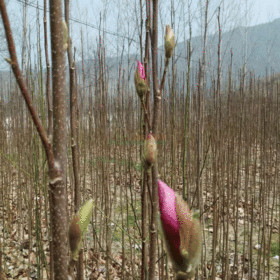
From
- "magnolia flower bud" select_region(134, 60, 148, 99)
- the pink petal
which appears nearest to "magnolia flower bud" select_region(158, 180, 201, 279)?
the pink petal

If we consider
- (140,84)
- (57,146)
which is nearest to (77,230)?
(57,146)

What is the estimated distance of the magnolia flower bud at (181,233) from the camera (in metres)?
0.19

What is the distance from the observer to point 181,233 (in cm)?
19

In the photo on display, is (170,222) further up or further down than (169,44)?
further down

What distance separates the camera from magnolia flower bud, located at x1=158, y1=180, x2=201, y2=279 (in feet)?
0.63

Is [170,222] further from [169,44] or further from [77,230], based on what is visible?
[169,44]

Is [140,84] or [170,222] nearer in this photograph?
[170,222]

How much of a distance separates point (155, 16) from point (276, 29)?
43.0 metres

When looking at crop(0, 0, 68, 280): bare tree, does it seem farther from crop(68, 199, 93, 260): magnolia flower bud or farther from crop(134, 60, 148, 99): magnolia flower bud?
crop(134, 60, 148, 99): magnolia flower bud

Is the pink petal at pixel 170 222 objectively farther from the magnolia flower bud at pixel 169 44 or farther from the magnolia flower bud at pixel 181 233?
the magnolia flower bud at pixel 169 44

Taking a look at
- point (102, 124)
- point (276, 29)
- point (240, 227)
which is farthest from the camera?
point (276, 29)

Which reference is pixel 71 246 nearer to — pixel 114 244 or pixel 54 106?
pixel 54 106

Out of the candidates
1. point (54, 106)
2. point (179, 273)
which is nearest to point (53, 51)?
point (54, 106)

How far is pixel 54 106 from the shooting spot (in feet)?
0.57
